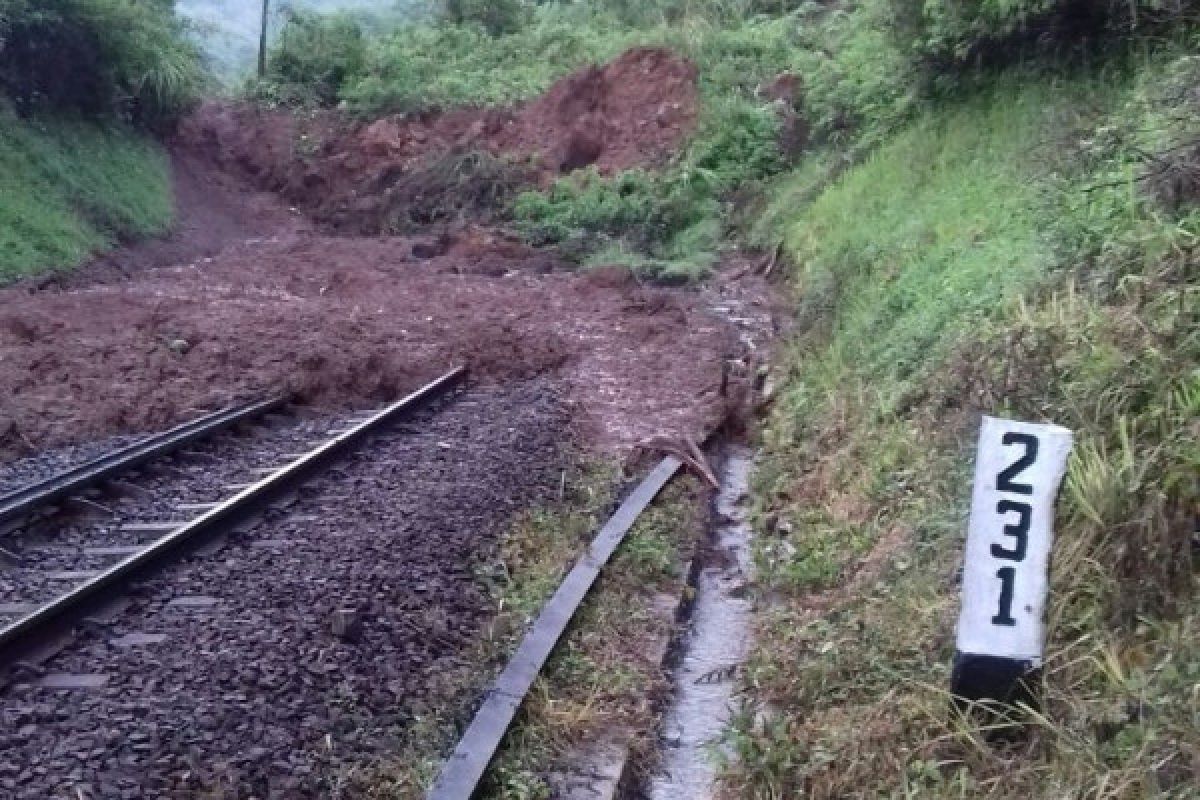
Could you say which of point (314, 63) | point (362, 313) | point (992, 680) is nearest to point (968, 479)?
point (992, 680)

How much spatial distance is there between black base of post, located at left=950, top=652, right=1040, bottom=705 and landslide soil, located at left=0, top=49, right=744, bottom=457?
19.8 feet

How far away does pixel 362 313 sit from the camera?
53.5 ft

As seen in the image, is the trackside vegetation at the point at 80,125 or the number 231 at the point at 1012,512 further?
the trackside vegetation at the point at 80,125

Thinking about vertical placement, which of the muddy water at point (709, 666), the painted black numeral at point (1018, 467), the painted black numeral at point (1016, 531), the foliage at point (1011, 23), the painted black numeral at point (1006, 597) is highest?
the foliage at point (1011, 23)

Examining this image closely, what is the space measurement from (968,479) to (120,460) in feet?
18.9

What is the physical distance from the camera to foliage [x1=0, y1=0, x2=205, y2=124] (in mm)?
22672

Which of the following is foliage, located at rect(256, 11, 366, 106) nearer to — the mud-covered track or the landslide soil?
the landslide soil

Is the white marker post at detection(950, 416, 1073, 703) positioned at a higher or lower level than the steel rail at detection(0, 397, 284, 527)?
higher

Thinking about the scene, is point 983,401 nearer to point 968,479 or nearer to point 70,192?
point 968,479

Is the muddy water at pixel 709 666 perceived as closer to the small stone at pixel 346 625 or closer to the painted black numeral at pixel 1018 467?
the small stone at pixel 346 625

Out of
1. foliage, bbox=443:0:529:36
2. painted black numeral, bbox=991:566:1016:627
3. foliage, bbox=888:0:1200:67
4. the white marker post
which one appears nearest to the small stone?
the white marker post

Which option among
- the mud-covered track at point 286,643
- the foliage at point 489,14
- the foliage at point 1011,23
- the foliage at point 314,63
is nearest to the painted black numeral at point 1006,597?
the mud-covered track at point 286,643

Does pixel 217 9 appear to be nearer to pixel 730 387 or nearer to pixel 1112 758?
pixel 730 387

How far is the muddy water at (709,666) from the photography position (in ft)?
19.7
